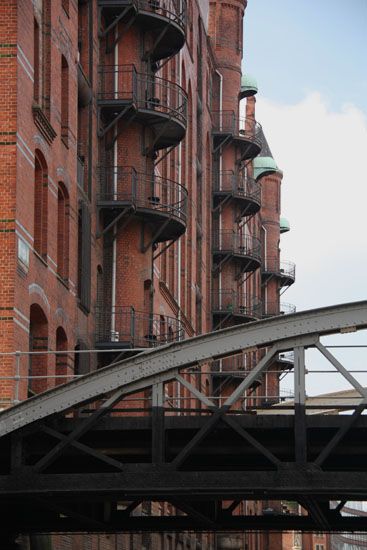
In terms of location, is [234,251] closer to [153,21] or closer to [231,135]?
[231,135]

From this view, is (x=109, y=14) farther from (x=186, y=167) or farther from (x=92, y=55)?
(x=186, y=167)

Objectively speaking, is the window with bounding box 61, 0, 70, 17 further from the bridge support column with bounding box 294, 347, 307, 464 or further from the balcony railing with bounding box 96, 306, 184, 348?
the bridge support column with bounding box 294, 347, 307, 464

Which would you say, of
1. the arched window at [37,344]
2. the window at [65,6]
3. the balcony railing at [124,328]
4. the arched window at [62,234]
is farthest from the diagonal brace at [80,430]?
the balcony railing at [124,328]

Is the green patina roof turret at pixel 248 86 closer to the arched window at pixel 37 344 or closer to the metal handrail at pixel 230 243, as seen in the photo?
the metal handrail at pixel 230 243

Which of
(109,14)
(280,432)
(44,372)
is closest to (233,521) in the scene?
(280,432)

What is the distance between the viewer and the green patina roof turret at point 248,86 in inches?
2972

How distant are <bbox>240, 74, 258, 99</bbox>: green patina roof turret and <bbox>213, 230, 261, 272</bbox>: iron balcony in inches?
307

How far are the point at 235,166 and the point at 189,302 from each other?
1292 cm

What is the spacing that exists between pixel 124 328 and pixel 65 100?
7099 millimetres

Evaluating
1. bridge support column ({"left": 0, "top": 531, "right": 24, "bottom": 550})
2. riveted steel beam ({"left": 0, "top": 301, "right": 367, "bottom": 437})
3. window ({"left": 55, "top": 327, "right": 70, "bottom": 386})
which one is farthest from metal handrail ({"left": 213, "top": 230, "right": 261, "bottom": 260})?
riveted steel beam ({"left": 0, "top": 301, "right": 367, "bottom": 437})

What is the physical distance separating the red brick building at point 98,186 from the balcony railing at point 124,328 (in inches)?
1.7

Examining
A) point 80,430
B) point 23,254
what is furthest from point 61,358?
point 80,430

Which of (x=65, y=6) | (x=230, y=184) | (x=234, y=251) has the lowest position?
(x=65, y=6)

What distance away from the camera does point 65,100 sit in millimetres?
35344
